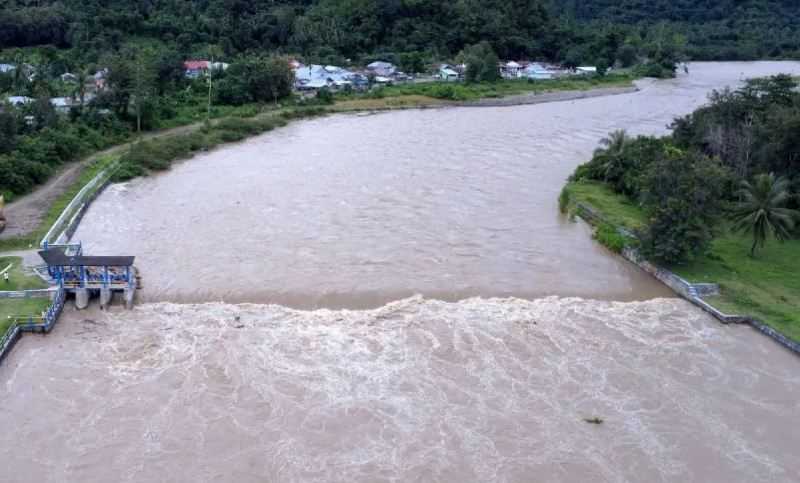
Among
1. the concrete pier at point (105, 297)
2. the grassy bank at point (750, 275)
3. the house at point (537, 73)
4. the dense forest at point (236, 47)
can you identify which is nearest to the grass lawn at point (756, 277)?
the grassy bank at point (750, 275)

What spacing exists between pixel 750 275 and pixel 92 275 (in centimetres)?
2121

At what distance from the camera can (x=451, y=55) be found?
8112 cm

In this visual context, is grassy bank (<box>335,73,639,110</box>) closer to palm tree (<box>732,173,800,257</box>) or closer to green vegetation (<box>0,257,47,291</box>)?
green vegetation (<box>0,257,47,291</box>)

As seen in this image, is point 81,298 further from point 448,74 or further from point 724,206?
point 448,74

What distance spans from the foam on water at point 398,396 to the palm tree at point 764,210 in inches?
196

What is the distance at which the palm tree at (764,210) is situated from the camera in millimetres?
24750

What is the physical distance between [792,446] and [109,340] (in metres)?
17.1

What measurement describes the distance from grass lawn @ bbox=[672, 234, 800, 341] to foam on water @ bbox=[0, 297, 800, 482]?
1197 millimetres

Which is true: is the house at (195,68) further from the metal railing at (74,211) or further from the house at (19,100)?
the metal railing at (74,211)

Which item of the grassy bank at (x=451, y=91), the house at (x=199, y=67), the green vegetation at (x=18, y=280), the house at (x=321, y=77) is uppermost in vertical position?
the house at (x=199, y=67)

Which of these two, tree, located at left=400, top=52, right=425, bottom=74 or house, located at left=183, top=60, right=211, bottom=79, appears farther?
tree, located at left=400, top=52, right=425, bottom=74

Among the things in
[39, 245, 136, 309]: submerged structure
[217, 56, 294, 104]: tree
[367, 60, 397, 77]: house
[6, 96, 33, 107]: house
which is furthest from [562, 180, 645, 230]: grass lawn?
[367, 60, 397, 77]: house

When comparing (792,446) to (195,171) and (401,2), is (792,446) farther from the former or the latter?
(401,2)

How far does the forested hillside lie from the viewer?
67.8m
